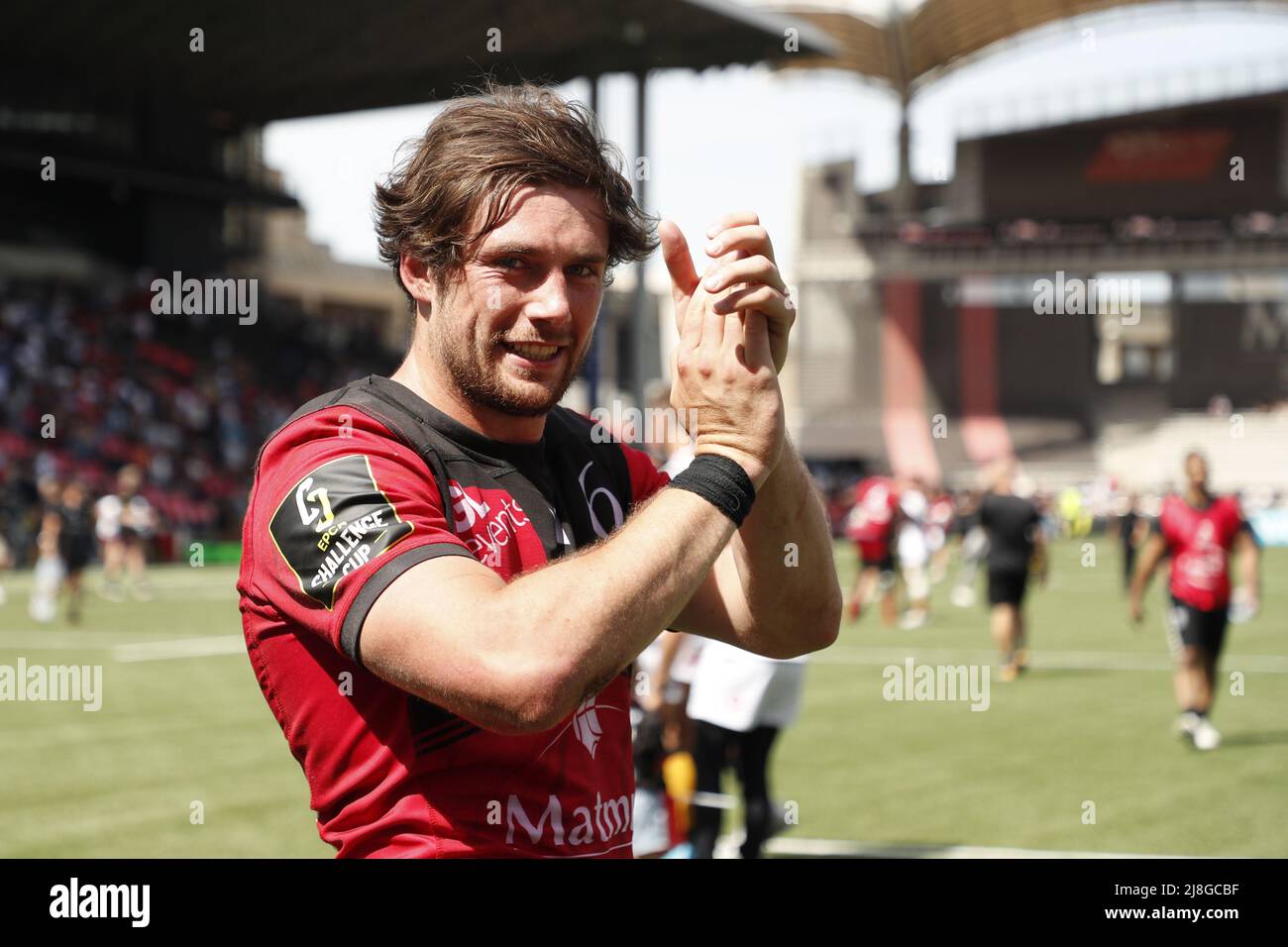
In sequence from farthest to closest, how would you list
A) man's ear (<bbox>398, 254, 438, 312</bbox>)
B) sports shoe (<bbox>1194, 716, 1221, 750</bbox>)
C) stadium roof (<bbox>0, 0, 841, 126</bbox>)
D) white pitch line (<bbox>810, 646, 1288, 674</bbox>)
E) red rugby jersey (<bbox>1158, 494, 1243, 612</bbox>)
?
stadium roof (<bbox>0, 0, 841, 126</bbox>) → white pitch line (<bbox>810, 646, 1288, 674</bbox>) → red rugby jersey (<bbox>1158, 494, 1243, 612</bbox>) → sports shoe (<bbox>1194, 716, 1221, 750</bbox>) → man's ear (<bbox>398, 254, 438, 312</bbox>)

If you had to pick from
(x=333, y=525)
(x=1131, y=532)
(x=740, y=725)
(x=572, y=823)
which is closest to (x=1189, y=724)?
(x=740, y=725)

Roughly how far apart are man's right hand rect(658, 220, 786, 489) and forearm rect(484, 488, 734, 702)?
0.41ft

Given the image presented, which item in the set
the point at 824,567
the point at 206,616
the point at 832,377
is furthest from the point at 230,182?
the point at 824,567

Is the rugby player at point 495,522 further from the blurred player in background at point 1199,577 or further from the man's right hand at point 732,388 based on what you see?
the blurred player in background at point 1199,577

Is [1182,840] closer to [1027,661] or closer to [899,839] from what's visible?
[899,839]

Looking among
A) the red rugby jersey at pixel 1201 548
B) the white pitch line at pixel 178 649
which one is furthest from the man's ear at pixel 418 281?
the white pitch line at pixel 178 649

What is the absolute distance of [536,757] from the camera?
2174mm

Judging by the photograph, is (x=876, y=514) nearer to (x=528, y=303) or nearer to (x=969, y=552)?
(x=969, y=552)

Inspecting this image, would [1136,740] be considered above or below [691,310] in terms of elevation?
below

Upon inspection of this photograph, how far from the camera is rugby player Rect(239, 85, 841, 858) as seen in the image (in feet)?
6.19

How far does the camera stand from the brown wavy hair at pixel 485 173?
2182 millimetres

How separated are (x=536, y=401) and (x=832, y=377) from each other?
5747cm

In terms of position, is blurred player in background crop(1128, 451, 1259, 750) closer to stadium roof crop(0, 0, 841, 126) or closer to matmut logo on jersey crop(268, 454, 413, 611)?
stadium roof crop(0, 0, 841, 126)
